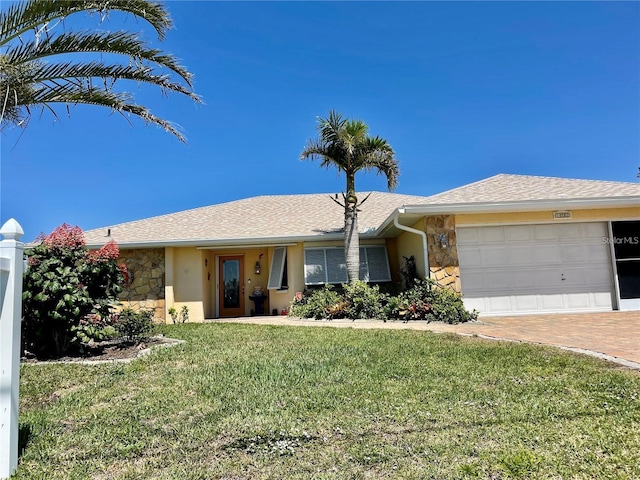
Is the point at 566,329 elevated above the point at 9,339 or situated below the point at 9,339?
below

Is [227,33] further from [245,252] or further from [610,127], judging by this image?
[610,127]

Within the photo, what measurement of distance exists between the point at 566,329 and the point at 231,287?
36.9 ft

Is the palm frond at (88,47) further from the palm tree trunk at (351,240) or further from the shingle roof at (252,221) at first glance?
the shingle roof at (252,221)

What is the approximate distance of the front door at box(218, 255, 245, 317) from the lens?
1495 cm

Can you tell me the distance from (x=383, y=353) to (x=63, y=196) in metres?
15.4

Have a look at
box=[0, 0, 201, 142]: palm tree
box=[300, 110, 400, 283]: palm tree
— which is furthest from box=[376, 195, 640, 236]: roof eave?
box=[0, 0, 201, 142]: palm tree

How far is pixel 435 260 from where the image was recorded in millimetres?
10266

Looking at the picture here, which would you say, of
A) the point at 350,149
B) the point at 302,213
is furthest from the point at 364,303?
the point at 302,213

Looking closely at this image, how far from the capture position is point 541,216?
10.6 m

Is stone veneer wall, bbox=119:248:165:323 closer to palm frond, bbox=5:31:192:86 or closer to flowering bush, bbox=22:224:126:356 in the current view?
flowering bush, bbox=22:224:126:356

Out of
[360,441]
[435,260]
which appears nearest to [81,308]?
[360,441]

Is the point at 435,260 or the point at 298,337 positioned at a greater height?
the point at 435,260

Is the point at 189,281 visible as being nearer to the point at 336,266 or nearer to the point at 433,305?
the point at 336,266

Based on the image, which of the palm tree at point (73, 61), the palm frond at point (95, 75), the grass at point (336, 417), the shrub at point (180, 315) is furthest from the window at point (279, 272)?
the grass at point (336, 417)
